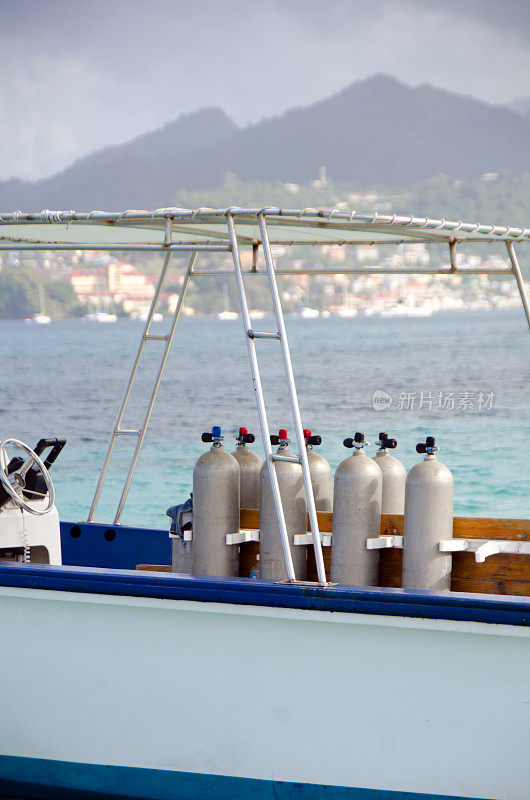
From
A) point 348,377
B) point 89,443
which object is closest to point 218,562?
point 89,443

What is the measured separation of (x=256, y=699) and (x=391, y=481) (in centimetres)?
110

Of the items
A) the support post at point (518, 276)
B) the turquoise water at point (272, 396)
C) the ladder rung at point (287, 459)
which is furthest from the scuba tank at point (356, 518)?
the support post at point (518, 276)

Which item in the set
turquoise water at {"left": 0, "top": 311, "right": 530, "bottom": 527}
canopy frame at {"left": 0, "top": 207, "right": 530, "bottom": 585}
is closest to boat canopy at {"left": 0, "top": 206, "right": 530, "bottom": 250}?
canopy frame at {"left": 0, "top": 207, "right": 530, "bottom": 585}

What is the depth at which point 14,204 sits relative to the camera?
76.9 meters

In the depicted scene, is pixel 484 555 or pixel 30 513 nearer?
pixel 484 555

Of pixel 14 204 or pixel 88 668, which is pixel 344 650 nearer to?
pixel 88 668

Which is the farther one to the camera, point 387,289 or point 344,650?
point 387,289

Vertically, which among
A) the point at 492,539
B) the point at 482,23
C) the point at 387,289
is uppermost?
the point at 482,23

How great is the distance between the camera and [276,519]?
4.22 meters

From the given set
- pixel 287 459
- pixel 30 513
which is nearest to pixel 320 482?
pixel 287 459

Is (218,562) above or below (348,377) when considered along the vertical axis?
below

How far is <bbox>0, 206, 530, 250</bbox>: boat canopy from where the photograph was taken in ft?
13.3

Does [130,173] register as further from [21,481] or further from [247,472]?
[21,481]

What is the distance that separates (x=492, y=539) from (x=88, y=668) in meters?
1.63
